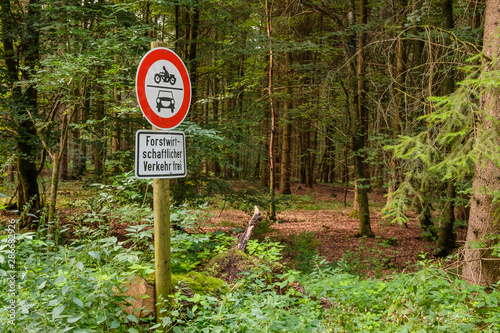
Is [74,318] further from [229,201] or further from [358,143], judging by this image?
[358,143]

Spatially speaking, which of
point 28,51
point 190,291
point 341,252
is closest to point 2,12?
point 28,51

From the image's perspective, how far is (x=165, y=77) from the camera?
2883 millimetres

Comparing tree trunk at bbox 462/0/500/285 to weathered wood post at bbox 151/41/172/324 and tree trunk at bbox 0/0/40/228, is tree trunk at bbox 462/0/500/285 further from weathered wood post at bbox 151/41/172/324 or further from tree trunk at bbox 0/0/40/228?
tree trunk at bbox 0/0/40/228

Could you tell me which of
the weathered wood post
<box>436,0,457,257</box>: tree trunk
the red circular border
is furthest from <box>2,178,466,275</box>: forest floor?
the red circular border

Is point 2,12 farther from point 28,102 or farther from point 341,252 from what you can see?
point 341,252

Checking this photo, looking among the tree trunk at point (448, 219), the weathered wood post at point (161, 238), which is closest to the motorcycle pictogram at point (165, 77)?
the weathered wood post at point (161, 238)

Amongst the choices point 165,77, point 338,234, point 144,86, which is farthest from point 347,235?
point 144,86

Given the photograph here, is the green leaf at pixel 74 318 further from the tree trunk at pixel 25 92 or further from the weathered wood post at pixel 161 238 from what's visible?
the tree trunk at pixel 25 92

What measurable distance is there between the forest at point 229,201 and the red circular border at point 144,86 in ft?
0.50

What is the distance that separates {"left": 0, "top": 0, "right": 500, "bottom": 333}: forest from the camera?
8.97ft

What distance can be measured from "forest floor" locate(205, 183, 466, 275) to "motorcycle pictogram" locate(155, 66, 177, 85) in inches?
174

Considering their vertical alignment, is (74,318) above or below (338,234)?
above

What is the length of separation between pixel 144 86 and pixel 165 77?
0.24m

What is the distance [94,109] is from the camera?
23.3 feet
